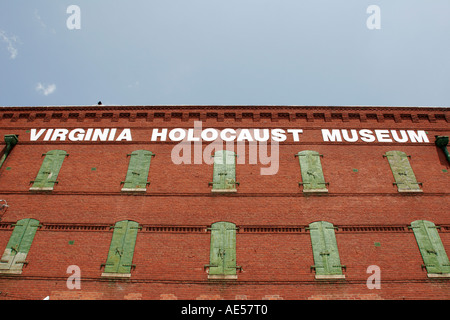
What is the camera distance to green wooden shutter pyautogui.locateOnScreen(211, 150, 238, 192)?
45.2 ft

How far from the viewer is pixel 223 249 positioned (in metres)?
12.2

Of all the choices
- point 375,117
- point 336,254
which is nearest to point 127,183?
point 336,254

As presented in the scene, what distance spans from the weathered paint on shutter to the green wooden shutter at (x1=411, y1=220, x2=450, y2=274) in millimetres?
6637

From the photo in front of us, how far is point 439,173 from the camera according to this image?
1431 cm

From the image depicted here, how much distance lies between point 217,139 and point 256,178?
8.60 feet

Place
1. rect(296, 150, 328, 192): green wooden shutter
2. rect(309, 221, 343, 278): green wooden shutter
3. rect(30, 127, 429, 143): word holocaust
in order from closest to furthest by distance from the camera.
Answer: rect(309, 221, 343, 278): green wooden shutter, rect(296, 150, 328, 192): green wooden shutter, rect(30, 127, 429, 143): word holocaust

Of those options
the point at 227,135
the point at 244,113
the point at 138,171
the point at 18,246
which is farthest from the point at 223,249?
the point at 18,246

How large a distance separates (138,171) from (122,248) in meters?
3.38

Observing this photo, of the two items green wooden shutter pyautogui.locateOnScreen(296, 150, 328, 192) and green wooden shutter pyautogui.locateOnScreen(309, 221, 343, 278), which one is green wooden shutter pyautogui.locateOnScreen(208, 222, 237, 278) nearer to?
green wooden shutter pyautogui.locateOnScreen(309, 221, 343, 278)

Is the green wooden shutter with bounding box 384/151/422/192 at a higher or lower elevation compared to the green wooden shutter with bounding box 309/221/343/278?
higher

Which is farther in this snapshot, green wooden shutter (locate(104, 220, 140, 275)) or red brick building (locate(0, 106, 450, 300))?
green wooden shutter (locate(104, 220, 140, 275))

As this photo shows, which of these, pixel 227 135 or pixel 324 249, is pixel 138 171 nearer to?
pixel 227 135

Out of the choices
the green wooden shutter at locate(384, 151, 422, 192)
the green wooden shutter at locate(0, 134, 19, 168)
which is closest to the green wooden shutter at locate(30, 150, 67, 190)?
the green wooden shutter at locate(0, 134, 19, 168)

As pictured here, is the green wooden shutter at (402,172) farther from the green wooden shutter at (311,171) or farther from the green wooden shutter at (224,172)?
the green wooden shutter at (224,172)
